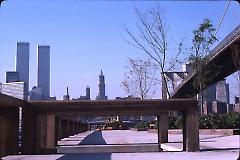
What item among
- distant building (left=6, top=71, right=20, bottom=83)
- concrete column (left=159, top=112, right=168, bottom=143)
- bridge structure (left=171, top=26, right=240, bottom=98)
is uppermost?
distant building (left=6, top=71, right=20, bottom=83)

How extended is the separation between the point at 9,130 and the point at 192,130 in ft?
23.7

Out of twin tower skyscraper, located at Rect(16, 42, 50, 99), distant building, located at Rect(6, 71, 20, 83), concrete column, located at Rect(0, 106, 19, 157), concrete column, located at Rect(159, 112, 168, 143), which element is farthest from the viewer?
twin tower skyscraper, located at Rect(16, 42, 50, 99)

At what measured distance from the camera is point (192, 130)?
60.0 ft

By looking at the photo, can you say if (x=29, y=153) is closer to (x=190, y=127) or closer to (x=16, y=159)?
A: (x=16, y=159)

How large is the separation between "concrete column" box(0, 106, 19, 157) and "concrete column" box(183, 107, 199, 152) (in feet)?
22.1

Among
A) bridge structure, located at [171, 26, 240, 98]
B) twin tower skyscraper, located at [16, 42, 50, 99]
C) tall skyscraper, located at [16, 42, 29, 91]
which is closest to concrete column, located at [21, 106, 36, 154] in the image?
bridge structure, located at [171, 26, 240, 98]

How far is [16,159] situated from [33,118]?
2.94 metres

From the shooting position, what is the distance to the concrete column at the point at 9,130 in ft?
48.2

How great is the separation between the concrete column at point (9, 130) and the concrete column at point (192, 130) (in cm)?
673

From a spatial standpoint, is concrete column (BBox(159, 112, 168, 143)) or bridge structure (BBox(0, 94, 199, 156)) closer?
bridge structure (BBox(0, 94, 199, 156))

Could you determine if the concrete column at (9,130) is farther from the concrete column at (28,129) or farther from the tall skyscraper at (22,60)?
the tall skyscraper at (22,60)

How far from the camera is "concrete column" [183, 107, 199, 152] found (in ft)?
59.3

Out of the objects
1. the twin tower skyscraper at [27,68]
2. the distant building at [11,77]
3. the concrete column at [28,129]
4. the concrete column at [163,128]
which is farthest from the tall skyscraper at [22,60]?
the concrete column at [28,129]

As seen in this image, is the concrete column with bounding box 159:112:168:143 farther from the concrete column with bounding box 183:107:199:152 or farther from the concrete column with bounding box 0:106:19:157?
the concrete column with bounding box 0:106:19:157
